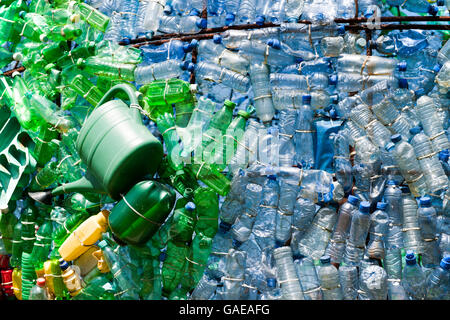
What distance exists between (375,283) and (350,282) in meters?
0.11

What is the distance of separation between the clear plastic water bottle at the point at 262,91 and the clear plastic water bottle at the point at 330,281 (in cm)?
70

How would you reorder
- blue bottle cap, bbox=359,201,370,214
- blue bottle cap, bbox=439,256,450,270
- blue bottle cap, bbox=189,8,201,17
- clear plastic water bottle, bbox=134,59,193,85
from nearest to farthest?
blue bottle cap, bbox=439,256,450,270 → blue bottle cap, bbox=359,201,370,214 → clear plastic water bottle, bbox=134,59,193,85 → blue bottle cap, bbox=189,8,201,17

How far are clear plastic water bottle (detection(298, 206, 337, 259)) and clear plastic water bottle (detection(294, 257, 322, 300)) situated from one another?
0.04m

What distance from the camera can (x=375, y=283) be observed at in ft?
7.95

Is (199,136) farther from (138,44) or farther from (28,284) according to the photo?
(28,284)

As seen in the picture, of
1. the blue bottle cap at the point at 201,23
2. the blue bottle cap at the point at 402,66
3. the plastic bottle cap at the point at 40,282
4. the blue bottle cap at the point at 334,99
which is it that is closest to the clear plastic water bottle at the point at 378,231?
the blue bottle cap at the point at 334,99

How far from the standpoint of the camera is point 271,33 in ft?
9.12

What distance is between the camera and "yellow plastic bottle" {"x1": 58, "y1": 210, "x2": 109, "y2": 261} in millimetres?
2850

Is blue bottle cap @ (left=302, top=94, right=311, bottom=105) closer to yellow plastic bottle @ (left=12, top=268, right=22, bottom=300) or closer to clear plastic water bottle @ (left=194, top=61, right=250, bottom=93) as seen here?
clear plastic water bottle @ (left=194, top=61, right=250, bottom=93)

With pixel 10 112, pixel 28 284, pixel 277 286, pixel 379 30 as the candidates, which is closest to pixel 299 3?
pixel 379 30

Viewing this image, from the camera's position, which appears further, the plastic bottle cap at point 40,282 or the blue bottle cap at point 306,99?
the plastic bottle cap at point 40,282

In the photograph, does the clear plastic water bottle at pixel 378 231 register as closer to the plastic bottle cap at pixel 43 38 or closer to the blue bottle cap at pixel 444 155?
the blue bottle cap at pixel 444 155

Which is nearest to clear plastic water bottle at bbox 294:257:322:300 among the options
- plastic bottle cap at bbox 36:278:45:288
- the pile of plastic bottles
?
the pile of plastic bottles

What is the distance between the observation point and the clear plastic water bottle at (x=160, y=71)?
9.53ft
